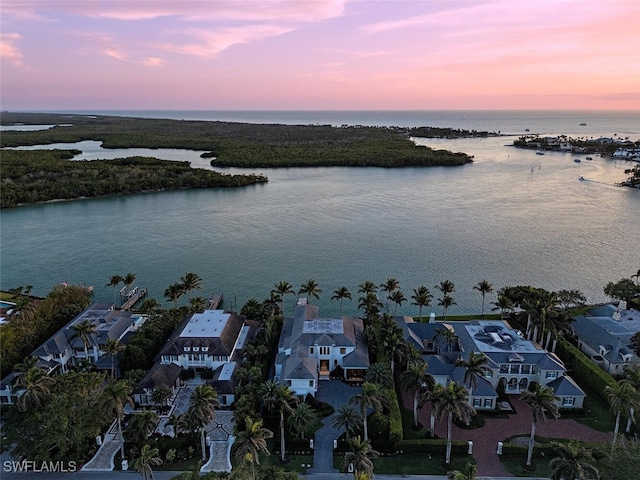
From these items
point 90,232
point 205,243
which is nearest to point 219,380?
point 205,243

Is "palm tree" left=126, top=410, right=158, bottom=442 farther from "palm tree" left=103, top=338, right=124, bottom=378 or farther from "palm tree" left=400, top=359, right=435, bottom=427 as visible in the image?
"palm tree" left=400, top=359, right=435, bottom=427

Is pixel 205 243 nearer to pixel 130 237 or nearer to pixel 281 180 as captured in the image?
pixel 130 237

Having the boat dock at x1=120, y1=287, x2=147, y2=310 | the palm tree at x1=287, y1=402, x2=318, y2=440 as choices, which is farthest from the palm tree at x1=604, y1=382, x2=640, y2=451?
the boat dock at x1=120, y1=287, x2=147, y2=310

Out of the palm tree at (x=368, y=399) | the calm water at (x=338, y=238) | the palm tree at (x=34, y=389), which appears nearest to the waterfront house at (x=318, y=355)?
the palm tree at (x=368, y=399)

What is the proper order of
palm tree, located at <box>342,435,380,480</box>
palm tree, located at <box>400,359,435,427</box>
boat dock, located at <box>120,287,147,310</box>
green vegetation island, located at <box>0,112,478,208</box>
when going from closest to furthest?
palm tree, located at <box>342,435,380,480</box> → palm tree, located at <box>400,359,435,427</box> → boat dock, located at <box>120,287,147,310</box> → green vegetation island, located at <box>0,112,478,208</box>

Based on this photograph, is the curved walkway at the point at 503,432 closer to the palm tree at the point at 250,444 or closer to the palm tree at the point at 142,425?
the palm tree at the point at 250,444

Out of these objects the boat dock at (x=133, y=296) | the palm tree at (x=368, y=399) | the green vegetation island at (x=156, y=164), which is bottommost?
the boat dock at (x=133, y=296)
